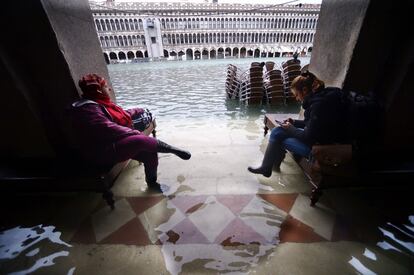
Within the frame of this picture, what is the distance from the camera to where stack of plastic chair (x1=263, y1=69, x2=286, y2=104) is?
7195 millimetres

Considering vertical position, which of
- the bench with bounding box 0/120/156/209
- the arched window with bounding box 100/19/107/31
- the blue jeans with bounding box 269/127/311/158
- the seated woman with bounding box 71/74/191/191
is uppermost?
the arched window with bounding box 100/19/107/31

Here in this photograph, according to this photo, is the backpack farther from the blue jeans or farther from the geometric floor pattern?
the geometric floor pattern

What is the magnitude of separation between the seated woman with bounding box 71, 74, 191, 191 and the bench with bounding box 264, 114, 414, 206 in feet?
5.49

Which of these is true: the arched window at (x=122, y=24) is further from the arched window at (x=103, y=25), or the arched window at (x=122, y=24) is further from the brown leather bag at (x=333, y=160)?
the brown leather bag at (x=333, y=160)

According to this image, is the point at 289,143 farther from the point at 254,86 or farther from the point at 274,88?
the point at 274,88

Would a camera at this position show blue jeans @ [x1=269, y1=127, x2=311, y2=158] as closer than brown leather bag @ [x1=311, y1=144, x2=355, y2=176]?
No

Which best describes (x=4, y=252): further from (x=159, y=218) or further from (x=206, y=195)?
(x=206, y=195)

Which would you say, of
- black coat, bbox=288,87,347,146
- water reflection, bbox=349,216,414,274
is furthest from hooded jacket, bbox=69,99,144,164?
water reflection, bbox=349,216,414,274

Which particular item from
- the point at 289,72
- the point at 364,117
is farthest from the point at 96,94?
the point at 289,72

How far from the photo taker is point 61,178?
2242 mm

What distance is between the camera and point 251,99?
733 cm

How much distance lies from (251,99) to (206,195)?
5472 mm

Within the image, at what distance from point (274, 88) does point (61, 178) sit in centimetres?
679

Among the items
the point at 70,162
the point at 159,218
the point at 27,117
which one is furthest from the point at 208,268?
the point at 27,117
